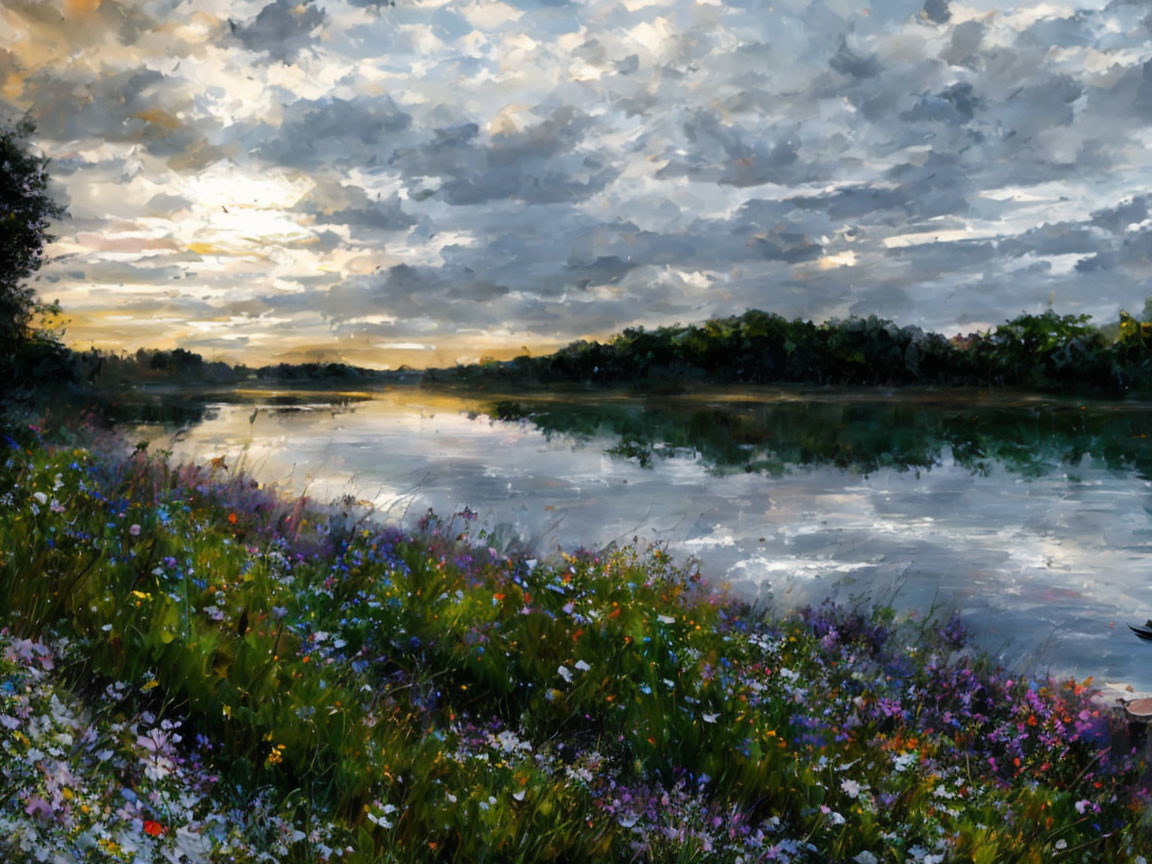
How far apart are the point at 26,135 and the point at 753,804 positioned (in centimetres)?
952

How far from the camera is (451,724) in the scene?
5.58 meters

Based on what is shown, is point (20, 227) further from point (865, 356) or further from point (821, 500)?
point (865, 356)

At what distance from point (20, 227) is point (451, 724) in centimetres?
1604

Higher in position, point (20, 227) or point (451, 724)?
point (20, 227)

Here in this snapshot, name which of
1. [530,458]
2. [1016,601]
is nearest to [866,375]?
[530,458]

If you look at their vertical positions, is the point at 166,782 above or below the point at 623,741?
above

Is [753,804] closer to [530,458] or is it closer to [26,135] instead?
[26,135]

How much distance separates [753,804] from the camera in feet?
17.5

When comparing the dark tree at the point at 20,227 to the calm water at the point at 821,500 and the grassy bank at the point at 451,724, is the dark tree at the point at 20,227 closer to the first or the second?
the calm water at the point at 821,500

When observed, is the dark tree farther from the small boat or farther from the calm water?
the small boat

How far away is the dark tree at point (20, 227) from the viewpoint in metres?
16.9

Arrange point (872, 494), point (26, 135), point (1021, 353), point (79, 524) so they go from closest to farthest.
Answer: point (79, 524) → point (26, 135) → point (872, 494) → point (1021, 353)

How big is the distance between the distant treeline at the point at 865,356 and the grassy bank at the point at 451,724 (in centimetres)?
8696

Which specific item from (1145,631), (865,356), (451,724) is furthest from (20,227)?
(865,356)
